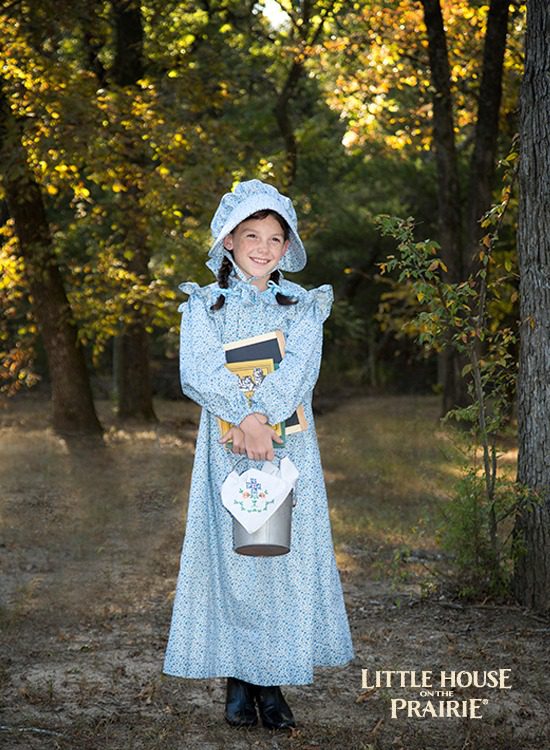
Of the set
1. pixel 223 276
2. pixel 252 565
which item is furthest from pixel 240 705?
pixel 223 276

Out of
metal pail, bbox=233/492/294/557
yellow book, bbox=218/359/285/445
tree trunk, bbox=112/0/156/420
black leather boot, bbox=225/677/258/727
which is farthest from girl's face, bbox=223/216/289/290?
tree trunk, bbox=112/0/156/420

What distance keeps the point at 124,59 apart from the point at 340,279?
1015 cm

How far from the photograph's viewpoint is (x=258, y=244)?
440cm

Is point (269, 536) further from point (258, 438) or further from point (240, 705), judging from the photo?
point (240, 705)

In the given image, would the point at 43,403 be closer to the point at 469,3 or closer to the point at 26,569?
the point at 469,3

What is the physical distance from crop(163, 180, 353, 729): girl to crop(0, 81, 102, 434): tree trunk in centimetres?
901

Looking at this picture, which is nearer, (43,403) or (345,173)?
(43,403)

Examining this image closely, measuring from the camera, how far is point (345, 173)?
1029 inches

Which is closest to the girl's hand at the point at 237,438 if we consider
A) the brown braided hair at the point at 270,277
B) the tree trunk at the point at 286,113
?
the brown braided hair at the point at 270,277

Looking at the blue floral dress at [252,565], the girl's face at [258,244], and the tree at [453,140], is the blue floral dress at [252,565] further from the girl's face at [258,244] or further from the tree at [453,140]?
the tree at [453,140]

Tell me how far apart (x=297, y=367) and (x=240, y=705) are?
131 cm

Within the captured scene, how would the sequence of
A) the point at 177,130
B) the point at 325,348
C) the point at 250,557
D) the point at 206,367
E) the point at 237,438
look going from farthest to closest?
the point at 325,348
the point at 177,130
the point at 250,557
the point at 206,367
the point at 237,438

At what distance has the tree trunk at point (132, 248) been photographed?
14.4 metres

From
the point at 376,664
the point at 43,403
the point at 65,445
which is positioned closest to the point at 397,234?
the point at 376,664
